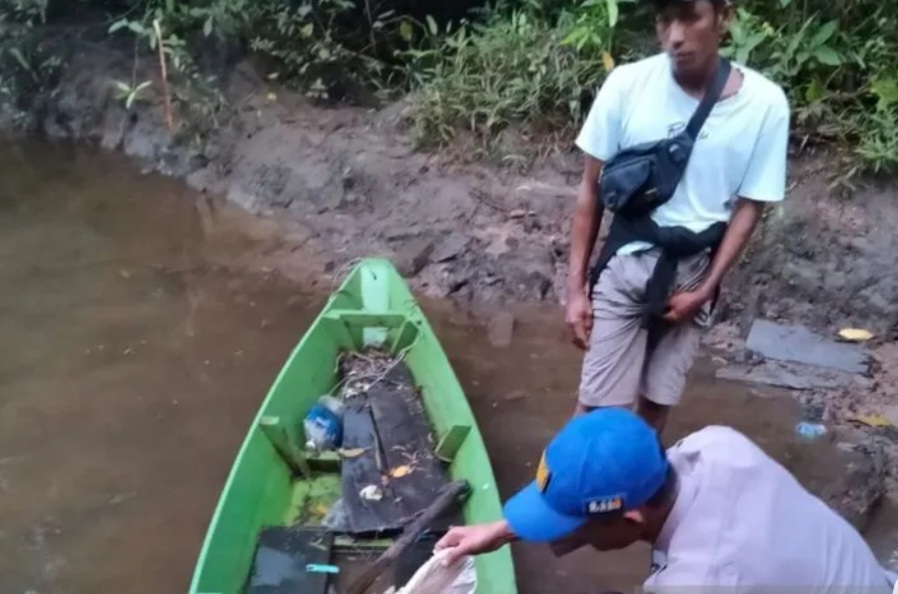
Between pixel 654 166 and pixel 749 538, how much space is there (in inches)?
53.8

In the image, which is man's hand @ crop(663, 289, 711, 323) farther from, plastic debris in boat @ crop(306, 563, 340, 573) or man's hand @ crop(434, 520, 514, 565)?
plastic debris in boat @ crop(306, 563, 340, 573)

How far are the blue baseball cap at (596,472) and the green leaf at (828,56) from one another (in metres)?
4.37

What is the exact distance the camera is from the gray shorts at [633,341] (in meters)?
3.04

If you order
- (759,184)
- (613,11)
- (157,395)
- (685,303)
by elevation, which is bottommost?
(157,395)

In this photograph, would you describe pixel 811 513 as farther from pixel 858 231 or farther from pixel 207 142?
pixel 207 142

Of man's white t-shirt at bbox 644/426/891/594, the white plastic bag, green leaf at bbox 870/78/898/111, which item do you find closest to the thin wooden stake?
green leaf at bbox 870/78/898/111

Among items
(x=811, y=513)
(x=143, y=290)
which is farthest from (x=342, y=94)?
(x=811, y=513)

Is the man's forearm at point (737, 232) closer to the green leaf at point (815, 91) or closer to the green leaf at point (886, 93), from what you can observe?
the green leaf at point (886, 93)

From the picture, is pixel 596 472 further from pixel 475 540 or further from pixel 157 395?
pixel 157 395

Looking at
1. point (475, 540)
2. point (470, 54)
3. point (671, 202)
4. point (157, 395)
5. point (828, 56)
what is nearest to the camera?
point (475, 540)

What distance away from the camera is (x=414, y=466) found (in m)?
3.76

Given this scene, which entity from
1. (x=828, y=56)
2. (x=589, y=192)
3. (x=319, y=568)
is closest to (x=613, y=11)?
(x=828, y=56)

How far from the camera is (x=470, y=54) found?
6809 mm

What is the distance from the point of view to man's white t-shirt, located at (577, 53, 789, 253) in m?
2.81
